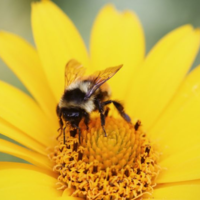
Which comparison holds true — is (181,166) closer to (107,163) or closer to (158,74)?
(107,163)

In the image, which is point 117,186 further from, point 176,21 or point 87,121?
point 176,21

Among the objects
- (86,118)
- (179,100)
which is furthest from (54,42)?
(179,100)

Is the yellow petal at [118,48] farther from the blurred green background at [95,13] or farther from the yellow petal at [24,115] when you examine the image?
the blurred green background at [95,13]

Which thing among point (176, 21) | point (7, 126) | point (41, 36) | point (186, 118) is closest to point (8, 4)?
point (41, 36)

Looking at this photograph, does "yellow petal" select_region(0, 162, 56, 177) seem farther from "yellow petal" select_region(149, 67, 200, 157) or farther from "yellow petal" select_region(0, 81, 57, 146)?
"yellow petal" select_region(149, 67, 200, 157)

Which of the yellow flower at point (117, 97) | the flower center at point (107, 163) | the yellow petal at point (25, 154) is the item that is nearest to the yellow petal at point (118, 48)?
the yellow flower at point (117, 97)

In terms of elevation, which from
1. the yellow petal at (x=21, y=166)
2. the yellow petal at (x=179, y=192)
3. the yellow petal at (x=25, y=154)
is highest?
the yellow petal at (x=25, y=154)

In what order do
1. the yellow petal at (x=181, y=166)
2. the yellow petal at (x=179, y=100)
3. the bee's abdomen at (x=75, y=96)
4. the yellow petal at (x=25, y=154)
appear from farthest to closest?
the yellow petal at (x=179, y=100) → the bee's abdomen at (x=75, y=96) → the yellow petal at (x=181, y=166) → the yellow petal at (x=25, y=154)

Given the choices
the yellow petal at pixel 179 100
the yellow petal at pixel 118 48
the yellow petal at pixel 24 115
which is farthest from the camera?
the yellow petal at pixel 118 48
